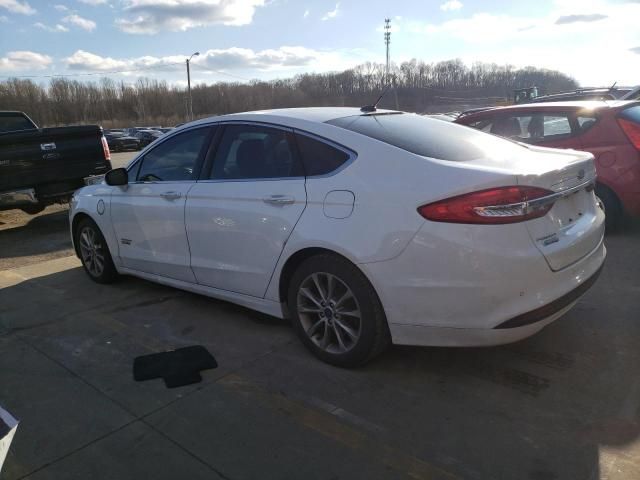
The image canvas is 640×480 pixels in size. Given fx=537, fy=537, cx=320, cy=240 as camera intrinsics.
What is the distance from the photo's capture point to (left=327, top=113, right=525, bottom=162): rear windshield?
3.22m

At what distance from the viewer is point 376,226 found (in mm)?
2994

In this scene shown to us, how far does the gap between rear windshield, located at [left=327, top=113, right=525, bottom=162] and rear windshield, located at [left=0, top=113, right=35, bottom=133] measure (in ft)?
28.5

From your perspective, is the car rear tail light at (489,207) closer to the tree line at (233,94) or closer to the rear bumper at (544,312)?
the rear bumper at (544,312)

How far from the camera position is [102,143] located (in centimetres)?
862

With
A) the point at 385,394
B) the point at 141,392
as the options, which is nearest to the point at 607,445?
the point at 385,394

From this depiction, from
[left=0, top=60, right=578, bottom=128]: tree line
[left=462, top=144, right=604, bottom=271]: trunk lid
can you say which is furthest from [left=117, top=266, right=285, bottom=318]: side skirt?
[left=0, top=60, right=578, bottom=128]: tree line

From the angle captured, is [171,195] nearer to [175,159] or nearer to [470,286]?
[175,159]

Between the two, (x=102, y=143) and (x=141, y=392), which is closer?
(x=141, y=392)

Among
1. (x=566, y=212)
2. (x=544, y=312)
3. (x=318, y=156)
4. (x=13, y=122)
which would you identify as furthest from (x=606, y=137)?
(x=13, y=122)

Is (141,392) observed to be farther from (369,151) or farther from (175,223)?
(369,151)

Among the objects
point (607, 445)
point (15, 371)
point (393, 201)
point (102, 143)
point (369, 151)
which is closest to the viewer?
point (607, 445)

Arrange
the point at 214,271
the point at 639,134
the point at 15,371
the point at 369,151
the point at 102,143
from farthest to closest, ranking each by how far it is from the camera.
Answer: the point at 102,143 < the point at 639,134 < the point at 214,271 < the point at 15,371 < the point at 369,151

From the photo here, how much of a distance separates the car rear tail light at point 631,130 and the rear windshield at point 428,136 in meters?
2.74

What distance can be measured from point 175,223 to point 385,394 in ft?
7.20
